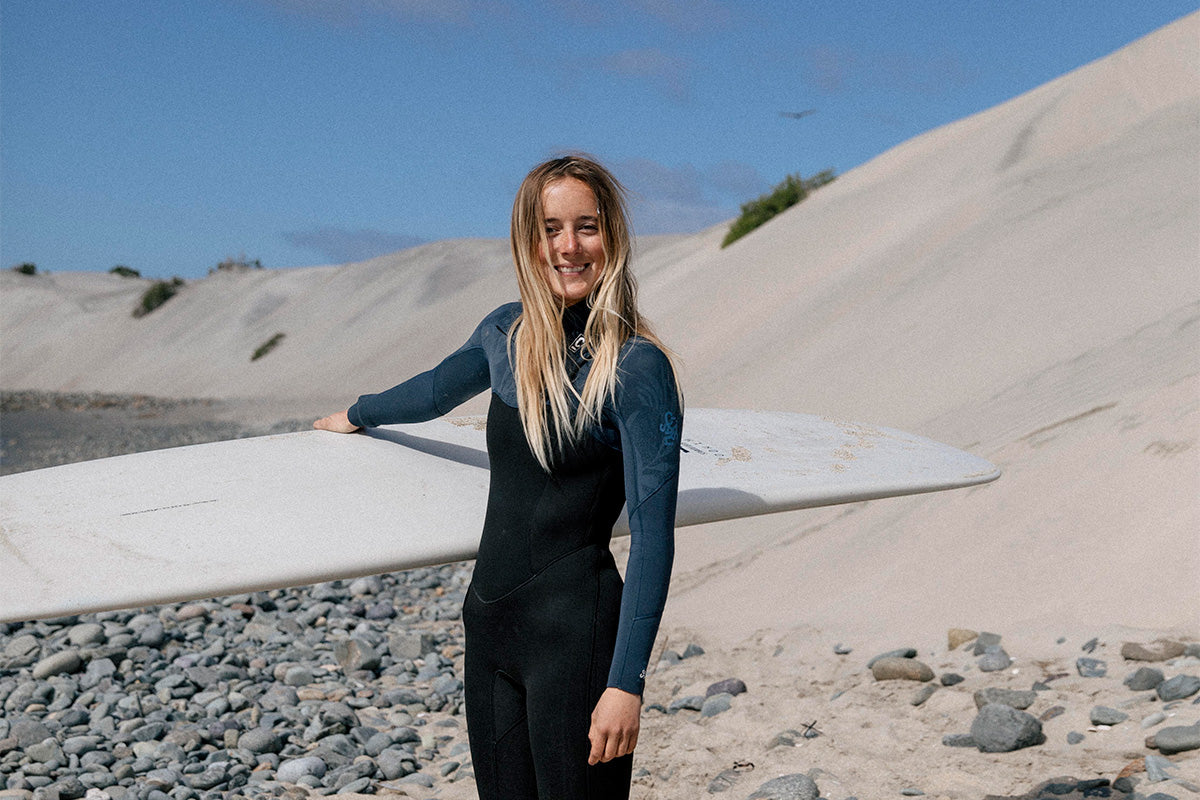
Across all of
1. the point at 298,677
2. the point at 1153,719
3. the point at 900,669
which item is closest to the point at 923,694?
the point at 900,669

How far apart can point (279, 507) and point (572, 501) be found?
1123 mm

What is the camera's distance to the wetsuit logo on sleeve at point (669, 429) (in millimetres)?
1957

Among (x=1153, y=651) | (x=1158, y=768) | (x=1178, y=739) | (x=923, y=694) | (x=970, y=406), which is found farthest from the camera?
(x=970, y=406)

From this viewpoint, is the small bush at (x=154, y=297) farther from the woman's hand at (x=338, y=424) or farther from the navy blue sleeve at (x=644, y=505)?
the navy blue sleeve at (x=644, y=505)

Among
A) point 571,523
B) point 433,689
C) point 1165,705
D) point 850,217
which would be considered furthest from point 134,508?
point 850,217

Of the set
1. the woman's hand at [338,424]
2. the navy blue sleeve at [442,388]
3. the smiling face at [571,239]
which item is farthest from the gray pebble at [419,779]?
the smiling face at [571,239]

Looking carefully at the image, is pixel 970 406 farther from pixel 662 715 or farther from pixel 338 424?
pixel 338 424

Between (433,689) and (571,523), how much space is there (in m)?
3.44

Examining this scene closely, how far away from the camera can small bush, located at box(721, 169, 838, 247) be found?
2448 cm

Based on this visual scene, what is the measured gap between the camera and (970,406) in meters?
8.08

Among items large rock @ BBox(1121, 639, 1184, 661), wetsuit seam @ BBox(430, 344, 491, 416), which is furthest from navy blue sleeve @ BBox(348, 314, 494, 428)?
large rock @ BBox(1121, 639, 1184, 661)

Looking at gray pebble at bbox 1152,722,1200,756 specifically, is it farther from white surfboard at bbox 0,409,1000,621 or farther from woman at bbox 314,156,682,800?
woman at bbox 314,156,682,800

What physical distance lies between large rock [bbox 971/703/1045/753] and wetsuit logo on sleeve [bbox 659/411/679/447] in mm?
2481

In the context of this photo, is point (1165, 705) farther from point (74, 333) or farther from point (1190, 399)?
point (74, 333)
